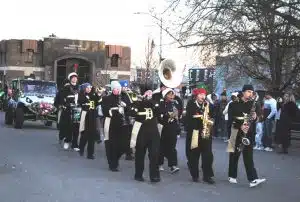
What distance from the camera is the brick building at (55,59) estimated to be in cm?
6719

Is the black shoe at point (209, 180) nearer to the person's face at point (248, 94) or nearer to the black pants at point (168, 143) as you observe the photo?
the black pants at point (168, 143)

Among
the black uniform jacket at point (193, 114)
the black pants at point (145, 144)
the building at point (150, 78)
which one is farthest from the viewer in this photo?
the building at point (150, 78)

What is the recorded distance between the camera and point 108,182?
31.3ft

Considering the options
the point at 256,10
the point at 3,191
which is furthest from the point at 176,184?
the point at 256,10

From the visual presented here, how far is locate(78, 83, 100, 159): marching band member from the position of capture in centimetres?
1294

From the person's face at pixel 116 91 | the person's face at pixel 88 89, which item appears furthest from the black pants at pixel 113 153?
the person's face at pixel 88 89

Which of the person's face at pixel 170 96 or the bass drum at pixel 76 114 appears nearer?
the person's face at pixel 170 96

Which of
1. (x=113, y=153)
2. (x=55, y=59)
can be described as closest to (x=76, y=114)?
(x=113, y=153)

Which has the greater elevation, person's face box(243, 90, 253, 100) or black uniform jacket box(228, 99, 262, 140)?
person's face box(243, 90, 253, 100)

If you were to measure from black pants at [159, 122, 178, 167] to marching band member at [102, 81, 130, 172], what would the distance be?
34.3 inches

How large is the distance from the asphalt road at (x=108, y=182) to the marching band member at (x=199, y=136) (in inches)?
11.2

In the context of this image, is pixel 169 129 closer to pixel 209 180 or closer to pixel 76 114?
pixel 209 180

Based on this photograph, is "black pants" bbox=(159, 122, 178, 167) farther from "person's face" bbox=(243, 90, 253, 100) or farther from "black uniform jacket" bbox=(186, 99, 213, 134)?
"person's face" bbox=(243, 90, 253, 100)

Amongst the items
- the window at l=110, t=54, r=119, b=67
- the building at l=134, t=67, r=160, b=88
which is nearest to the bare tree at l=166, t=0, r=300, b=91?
the building at l=134, t=67, r=160, b=88
